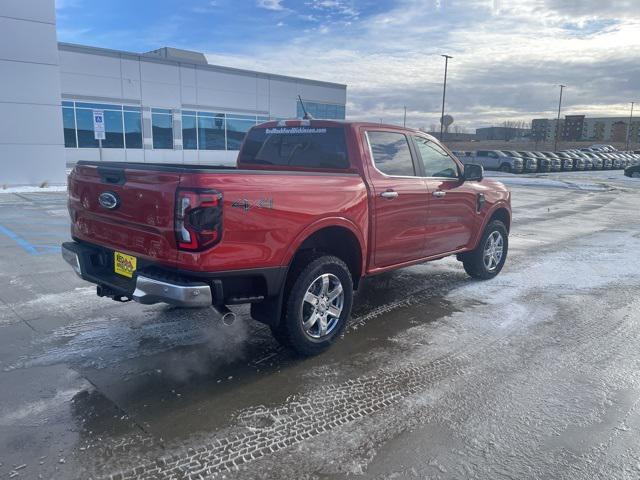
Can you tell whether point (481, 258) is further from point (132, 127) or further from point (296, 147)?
point (132, 127)

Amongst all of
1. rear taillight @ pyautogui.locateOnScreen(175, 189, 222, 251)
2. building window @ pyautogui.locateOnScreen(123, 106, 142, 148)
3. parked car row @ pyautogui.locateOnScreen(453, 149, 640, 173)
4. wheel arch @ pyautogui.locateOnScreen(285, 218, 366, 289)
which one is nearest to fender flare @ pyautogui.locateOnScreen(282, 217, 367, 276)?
wheel arch @ pyautogui.locateOnScreen(285, 218, 366, 289)

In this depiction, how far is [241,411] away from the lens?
3.33 meters

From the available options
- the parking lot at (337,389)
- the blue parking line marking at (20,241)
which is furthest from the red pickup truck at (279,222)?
the blue parking line marking at (20,241)

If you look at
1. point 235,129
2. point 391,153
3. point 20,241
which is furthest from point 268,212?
point 235,129

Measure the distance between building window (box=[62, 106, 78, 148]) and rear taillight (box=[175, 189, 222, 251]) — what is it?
2988cm

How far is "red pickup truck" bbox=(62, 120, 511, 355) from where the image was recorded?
11.0 ft

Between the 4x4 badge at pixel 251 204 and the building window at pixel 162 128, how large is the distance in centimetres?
3180

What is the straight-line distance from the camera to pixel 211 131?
36.2 metres

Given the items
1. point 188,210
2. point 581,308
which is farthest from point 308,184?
point 581,308

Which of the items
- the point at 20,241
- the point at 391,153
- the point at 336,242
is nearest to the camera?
the point at 336,242

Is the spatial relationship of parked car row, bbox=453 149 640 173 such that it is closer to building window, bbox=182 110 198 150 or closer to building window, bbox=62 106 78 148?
building window, bbox=182 110 198 150

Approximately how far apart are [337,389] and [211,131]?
3462 centimetres

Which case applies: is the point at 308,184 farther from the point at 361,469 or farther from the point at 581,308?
the point at 581,308

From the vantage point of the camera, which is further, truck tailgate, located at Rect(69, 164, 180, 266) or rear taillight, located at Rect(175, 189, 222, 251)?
truck tailgate, located at Rect(69, 164, 180, 266)
